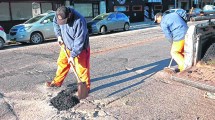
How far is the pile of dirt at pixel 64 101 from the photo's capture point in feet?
14.3

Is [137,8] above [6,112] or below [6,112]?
above

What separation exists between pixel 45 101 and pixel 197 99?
2729mm

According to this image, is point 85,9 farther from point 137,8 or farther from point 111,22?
point 137,8

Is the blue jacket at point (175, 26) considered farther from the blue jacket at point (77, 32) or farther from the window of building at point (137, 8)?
the window of building at point (137, 8)

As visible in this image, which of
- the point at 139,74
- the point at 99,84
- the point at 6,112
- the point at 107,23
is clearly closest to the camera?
the point at 6,112

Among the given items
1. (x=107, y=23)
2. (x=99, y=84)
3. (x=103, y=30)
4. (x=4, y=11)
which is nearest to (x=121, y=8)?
(x=107, y=23)

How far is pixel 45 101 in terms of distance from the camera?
4605mm

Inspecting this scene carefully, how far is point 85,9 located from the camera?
23.9 meters

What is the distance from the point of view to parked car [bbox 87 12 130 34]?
1686cm

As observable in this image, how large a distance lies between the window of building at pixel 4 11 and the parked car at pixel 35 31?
6.00m

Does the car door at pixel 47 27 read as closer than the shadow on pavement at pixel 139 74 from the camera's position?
No

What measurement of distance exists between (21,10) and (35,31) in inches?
293

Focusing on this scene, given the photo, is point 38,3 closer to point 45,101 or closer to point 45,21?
point 45,21

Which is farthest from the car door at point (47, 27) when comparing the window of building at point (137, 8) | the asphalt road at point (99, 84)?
the window of building at point (137, 8)
